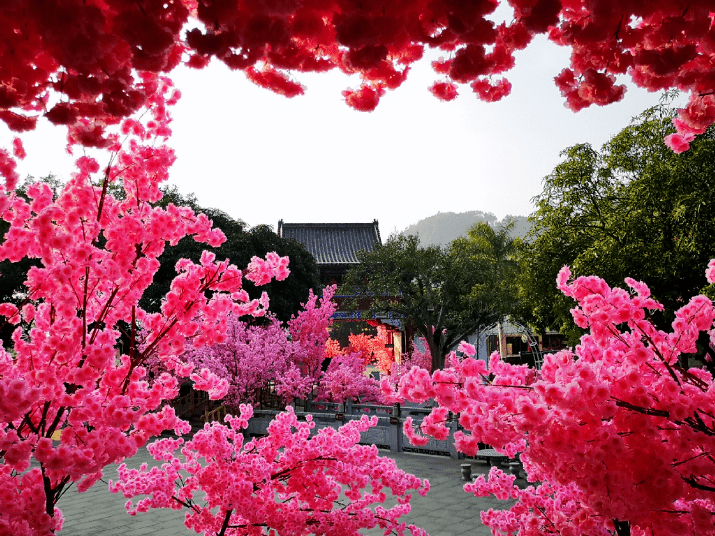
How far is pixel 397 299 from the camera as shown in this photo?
2103 cm

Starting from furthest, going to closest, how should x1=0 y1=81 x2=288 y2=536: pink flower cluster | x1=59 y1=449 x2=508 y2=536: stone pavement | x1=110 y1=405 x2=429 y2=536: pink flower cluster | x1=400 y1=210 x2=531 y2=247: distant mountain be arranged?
x1=400 y1=210 x2=531 y2=247: distant mountain, x1=59 y1=449 x2=508 y2=536: stone pavement, x1=110 y1=405 x2=429 y2=536: pink flower cluster, x1=0 y1=81 x2=288 y2=536: pink flower cluster

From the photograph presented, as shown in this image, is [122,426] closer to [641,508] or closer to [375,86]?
[375,86]

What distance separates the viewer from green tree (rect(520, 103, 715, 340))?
1158 cm

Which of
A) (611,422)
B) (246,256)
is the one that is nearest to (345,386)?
(246,256)

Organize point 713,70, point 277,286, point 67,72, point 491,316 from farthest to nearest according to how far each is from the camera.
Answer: point 277,286, point 491,316, point 713,70, point 67,72

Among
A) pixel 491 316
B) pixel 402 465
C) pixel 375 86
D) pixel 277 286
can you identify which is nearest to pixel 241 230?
pixel 277 286

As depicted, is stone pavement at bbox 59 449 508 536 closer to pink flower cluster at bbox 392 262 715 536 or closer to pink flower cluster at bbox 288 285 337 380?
pink flower cluster at bbox 392 262 715 536

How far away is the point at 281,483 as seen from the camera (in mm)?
4090

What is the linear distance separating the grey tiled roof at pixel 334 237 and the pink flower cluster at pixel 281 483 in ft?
97.2

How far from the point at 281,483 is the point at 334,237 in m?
31.9

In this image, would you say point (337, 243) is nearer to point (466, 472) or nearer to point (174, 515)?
point (466, 472)

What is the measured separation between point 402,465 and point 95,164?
34.7 ft

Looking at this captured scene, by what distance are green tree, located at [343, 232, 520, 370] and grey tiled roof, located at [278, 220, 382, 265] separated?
12.7 metres

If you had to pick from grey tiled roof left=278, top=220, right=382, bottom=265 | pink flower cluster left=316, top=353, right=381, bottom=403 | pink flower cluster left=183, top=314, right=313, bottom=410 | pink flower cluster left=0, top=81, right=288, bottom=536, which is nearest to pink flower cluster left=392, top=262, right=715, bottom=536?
pink flower cluster left=0, top=81, right=288, bottom=536
